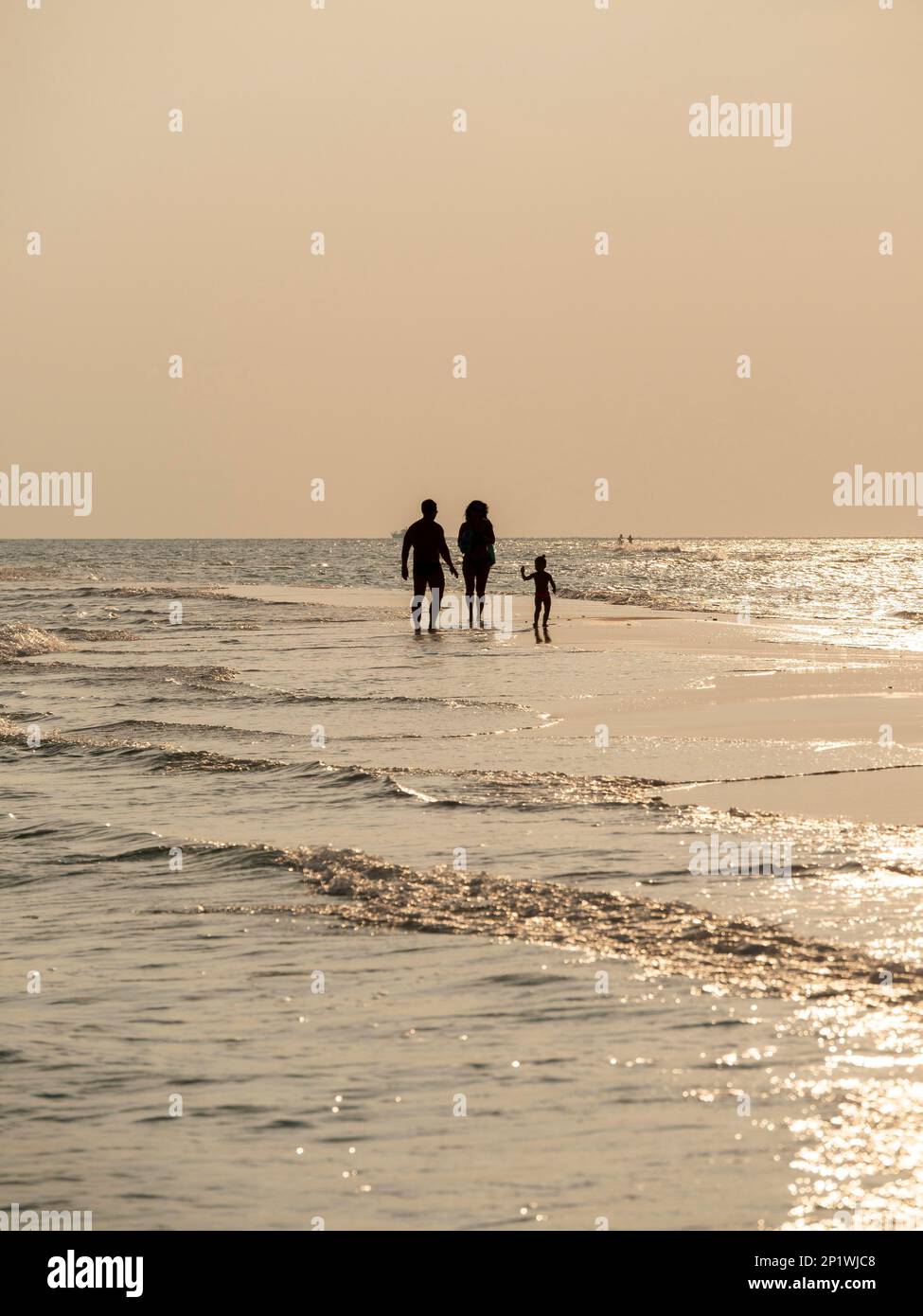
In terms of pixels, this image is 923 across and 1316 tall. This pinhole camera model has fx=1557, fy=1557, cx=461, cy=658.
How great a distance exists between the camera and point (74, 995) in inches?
198

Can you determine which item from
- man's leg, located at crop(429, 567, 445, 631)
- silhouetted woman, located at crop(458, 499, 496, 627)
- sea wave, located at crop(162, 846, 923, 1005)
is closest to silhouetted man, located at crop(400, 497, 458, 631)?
man's leg, located at crop(429, 567, 445, 631)

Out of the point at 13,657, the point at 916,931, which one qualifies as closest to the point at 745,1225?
the point at 916,931

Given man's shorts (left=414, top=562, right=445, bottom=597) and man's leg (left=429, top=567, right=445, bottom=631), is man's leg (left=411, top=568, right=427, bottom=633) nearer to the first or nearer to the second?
man's shorts (left=414, top=562, right=445, bottom=597)

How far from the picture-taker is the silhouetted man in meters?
21.1

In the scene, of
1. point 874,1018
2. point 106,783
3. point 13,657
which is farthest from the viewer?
point 13,657

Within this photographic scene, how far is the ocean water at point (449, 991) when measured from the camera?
11.6ft

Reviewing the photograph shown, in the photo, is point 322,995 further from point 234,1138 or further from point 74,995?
point 234,1138

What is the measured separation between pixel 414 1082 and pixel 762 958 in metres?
1.49

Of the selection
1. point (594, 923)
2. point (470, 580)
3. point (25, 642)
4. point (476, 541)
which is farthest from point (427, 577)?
point (594, 923)

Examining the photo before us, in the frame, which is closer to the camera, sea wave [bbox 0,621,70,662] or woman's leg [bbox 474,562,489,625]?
sea wave [bbox 0,621,70,662]

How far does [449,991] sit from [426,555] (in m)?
16.7

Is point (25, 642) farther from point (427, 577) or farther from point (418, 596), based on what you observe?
point (427, 577)

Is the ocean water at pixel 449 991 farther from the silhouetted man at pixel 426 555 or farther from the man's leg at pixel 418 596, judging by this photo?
the man's leg at pixel 418 596

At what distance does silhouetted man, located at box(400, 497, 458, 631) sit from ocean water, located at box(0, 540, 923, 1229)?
1021 cm
